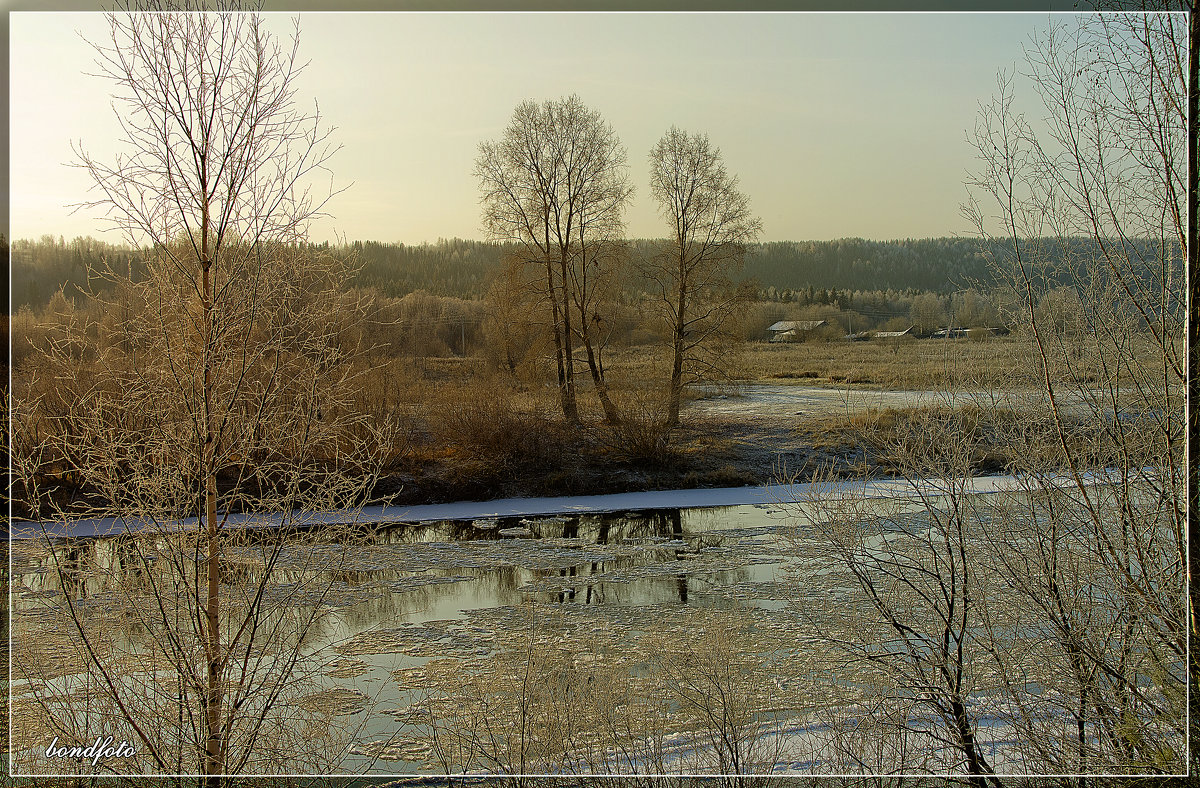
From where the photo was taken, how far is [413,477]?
1530cm

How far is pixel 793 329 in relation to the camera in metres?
27.8

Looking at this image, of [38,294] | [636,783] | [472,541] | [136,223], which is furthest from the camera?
[472,541]

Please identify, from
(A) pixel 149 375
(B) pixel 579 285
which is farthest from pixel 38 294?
(B) pixel 579 285

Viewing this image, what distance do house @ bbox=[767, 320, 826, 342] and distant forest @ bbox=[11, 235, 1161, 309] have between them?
3.22 ft

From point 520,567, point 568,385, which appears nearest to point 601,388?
point 568,385

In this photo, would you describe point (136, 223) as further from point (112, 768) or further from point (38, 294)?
point (38, 294)

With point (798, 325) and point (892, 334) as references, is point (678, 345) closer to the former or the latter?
point (892, 334)

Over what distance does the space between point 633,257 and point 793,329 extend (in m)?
11.8

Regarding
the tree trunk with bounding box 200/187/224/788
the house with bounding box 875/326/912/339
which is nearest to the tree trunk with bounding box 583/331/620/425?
the house with bounding box 875/326/912/339

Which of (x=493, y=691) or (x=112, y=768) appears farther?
(x=493, y=691)

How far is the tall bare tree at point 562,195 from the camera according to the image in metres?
17.6

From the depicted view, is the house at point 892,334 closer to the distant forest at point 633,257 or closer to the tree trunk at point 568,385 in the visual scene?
the distant forest at point 633,257

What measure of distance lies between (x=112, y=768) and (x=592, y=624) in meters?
4.79

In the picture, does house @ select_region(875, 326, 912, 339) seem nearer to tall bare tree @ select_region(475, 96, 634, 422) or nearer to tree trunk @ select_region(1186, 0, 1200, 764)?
tall bare tree @ select_region(475, 96, 634, 422)
